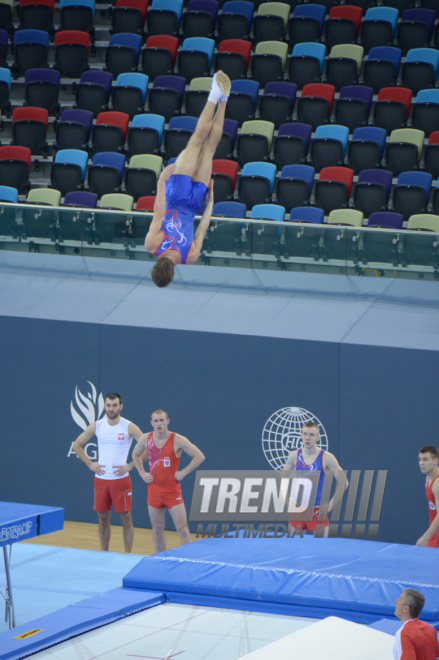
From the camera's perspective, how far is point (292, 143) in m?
10.9

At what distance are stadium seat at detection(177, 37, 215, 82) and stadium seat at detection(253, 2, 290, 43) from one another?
790 millimetres

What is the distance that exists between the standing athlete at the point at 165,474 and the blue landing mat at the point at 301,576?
71 centimetres

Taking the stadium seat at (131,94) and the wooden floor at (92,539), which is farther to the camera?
the stadium seat at (131,94)

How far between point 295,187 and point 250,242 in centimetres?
193

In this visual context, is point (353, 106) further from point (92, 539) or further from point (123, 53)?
point (92, 539)

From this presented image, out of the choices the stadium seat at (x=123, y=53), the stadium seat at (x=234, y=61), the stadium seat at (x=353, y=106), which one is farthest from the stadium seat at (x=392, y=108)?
the stadium seat at (x=123, y=53)

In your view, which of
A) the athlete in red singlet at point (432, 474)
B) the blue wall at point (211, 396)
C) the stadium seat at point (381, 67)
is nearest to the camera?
the athlete in red singlet at point (432, 474)

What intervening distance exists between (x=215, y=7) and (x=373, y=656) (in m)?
11.5

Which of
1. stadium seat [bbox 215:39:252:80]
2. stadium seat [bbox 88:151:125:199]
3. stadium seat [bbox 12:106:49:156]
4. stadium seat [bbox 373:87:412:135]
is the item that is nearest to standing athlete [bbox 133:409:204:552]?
stadium seat [bbox 88:151:125:199]

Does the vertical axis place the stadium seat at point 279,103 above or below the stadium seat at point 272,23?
below

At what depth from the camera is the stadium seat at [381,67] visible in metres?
11.6

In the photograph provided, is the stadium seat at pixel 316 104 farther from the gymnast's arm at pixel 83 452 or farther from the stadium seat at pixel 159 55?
the gymnast's arm at pixel 83 452

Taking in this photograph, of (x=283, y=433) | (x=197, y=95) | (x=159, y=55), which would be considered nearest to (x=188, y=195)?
(x=283, y=433)

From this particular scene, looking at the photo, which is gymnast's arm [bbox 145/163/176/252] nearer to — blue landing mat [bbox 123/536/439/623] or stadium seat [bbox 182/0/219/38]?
blue landing mat [bbox 123/536/439/623]
